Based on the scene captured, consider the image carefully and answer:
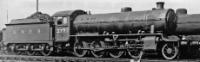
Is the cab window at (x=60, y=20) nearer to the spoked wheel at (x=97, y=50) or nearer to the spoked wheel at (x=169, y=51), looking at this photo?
the spoked wheel at (x=97, y=50)

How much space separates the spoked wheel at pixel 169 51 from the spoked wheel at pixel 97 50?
346 cm

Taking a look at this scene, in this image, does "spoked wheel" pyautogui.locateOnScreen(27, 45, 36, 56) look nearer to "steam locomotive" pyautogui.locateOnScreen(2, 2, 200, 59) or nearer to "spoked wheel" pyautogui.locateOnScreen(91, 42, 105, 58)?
"steam locomotive" pyautogui.locateOnScreen(2, 2, 200, 59)

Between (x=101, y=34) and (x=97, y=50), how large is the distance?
0.90m

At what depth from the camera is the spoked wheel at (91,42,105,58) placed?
18.1m

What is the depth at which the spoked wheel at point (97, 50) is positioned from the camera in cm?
1811

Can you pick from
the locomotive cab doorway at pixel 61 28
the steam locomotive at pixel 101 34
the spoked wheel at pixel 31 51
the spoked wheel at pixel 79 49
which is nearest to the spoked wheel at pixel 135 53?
the steam locomotive at pixel 101 34

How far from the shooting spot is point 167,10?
16391mm

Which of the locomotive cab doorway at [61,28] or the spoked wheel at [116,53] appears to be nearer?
the spoked wheel at [116,53]

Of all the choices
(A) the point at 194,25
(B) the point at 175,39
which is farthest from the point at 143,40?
(A) the point at 194,25

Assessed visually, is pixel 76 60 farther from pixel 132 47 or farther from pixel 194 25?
pixel 194 25

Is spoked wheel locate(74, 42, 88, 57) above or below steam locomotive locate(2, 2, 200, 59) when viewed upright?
below

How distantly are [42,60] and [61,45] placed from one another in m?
1.99

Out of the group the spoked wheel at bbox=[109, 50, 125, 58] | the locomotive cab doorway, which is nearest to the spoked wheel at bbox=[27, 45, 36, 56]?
the locomotive cab doorway

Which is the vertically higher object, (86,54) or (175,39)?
(175,39)
